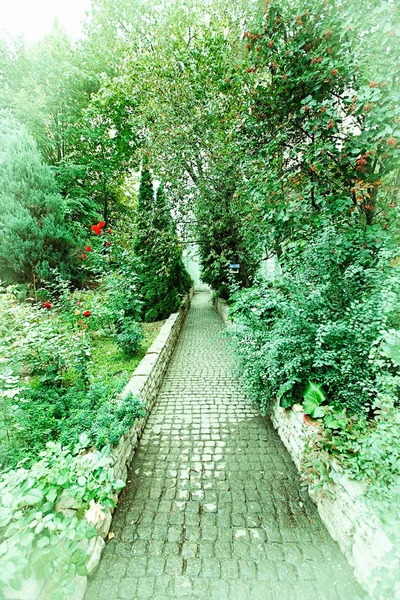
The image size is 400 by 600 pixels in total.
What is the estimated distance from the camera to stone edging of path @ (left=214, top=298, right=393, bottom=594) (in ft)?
4.74

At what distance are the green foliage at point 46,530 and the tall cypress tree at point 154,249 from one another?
6110 millimetres

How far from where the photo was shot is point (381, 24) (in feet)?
7.75

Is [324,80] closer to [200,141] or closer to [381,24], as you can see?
[381,24]

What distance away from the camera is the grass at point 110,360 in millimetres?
4102

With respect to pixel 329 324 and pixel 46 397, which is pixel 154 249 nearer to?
pixel 46 397

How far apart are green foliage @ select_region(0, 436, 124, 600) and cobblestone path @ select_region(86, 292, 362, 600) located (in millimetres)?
567

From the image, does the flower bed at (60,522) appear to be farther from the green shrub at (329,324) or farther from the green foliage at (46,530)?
the green shrub at (329,324)

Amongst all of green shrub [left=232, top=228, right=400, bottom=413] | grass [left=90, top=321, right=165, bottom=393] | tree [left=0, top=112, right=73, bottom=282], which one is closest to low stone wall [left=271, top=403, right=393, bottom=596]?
green shrub [left=232, top=228, right=400, bottom=413]

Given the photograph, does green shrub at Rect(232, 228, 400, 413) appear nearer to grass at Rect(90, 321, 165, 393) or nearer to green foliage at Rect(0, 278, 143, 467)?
green foliage at Rect(0, 278, 143, 467)

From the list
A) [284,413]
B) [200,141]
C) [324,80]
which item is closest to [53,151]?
[200,141]

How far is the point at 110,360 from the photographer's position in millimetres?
4699

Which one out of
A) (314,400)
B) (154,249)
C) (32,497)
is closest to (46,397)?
(32,497)

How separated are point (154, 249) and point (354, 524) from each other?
6877 millimetres

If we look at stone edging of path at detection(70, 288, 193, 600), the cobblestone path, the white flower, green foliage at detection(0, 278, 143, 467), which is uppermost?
green foliage at detection(0, 278, 143, 467)
